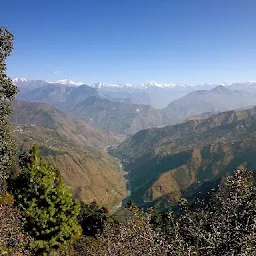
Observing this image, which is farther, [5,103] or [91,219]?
[91,219]

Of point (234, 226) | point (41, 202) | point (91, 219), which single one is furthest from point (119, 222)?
Result: point (91, 219)

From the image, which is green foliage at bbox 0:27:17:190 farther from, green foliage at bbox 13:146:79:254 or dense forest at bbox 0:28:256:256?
green foliage at bbox 13:146:79:254

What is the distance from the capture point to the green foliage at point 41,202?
44.5 meters

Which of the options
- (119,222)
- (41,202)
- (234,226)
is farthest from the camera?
(41,202)

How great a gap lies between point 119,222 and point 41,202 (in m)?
16.0

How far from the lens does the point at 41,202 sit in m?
45.5

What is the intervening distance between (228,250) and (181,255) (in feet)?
6.89

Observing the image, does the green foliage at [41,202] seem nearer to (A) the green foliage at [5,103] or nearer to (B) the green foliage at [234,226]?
(A) the green foliage at [5,103]

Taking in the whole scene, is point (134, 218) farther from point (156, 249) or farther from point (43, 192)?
point (43, 192)

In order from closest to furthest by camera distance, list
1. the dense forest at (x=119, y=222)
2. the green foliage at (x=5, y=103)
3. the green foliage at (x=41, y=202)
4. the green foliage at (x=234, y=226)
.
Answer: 1. the green foliage at (x=234, y=226)
2. the dense forest at (x=119, y=222)
3. the green foliage at (x=5, y=103)
4. the green foliage at (x=41, y=202)

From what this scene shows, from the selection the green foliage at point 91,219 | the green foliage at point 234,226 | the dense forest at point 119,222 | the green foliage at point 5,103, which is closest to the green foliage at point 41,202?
the dense forest at point 119,222

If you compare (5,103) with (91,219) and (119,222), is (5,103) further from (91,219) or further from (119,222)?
(91,219)

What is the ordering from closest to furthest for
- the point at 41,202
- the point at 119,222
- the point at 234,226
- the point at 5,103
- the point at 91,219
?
the point at 234,226, the point at 5,103, the point at 119,222, the point at 41,202, the point at 91,219

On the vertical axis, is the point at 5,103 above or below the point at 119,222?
above
